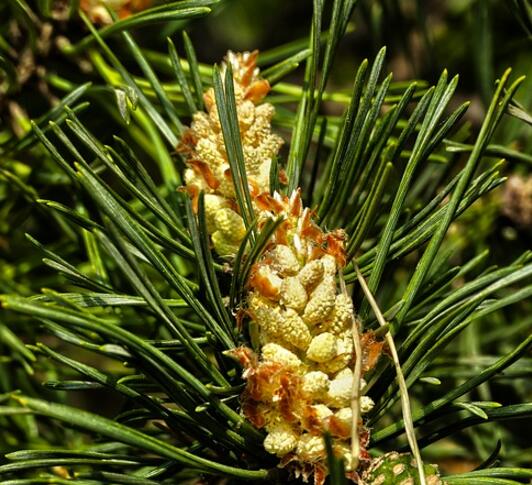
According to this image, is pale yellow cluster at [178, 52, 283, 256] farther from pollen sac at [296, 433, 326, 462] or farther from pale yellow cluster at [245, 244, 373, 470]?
pollen sac at [296, 433, 326, 462]

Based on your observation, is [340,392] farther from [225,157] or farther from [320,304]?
[225,157]

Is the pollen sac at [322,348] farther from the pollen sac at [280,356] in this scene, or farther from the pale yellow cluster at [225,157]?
the pale yellow cluster at [225,157]

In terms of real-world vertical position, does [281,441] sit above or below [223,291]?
below

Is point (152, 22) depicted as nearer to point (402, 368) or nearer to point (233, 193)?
point (233, 193)

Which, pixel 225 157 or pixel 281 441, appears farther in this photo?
pixel 225 157

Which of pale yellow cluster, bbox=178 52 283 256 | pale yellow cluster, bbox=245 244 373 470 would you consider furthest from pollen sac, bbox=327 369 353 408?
pale yellow cluster, bbox=178 52 283 256

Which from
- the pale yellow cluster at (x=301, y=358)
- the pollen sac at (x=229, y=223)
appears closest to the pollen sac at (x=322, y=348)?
the pale yellow cluster at (x=301, y=358)

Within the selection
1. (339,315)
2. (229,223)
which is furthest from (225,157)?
(339,315)

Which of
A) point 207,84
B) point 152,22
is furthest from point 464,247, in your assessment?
point 152,22

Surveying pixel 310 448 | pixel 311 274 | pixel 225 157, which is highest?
pixel 225 157
